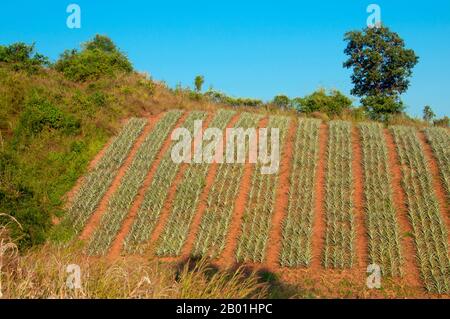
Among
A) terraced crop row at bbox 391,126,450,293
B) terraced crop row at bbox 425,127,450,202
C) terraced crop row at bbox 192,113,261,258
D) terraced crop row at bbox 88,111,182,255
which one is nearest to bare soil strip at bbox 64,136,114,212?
terraced crop row at bbox 88,111,182,255

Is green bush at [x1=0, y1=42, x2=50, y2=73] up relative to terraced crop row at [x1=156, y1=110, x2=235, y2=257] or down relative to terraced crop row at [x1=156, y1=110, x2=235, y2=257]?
up

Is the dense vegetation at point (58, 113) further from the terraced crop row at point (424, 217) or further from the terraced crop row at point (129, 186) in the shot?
the terraced crop row at point (424, 217)

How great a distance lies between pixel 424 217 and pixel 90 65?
18.4 meters

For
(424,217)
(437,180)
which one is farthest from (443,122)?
(424,217)

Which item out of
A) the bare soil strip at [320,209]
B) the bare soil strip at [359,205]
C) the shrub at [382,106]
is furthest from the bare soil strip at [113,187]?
the shrub at [382,106]

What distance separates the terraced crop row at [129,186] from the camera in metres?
13.0

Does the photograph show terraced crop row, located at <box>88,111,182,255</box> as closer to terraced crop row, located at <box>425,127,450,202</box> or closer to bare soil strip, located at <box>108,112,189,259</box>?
bare soil strip, located at <box>108,112,189,259</box>

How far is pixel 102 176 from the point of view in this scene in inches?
630

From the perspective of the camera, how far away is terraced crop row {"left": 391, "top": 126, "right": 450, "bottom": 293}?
10484mm

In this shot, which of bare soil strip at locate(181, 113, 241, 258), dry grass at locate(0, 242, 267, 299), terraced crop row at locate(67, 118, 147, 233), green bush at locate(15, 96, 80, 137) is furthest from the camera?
green bush at locate(15, 96, 80, 137)

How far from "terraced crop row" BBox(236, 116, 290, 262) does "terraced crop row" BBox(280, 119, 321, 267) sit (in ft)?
1.73

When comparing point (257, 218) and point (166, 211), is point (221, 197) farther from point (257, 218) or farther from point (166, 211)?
point (166, 211)

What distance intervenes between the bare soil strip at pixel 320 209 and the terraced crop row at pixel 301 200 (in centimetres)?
13

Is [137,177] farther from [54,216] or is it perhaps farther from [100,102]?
[100,102]
